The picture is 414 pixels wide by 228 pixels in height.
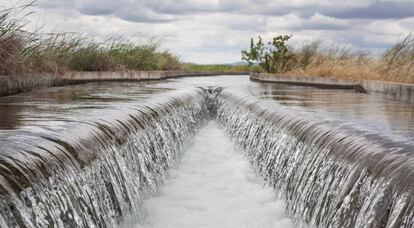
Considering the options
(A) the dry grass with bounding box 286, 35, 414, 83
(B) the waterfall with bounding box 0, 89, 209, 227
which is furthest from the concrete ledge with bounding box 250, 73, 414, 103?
(B) the waterfall with bounding box 0, 89, 209, 227

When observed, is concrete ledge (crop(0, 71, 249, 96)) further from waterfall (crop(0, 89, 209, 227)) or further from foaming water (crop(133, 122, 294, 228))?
foaming water (crop(133, 122, 294, 228))

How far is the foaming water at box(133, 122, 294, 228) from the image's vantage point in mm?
5332

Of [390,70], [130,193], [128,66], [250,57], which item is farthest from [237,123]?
[250,57]

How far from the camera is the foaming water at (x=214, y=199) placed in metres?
5.33

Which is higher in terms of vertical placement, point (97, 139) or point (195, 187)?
point (97, 139)

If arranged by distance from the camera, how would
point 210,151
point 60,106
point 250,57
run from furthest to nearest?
point 250,57 → point 210,151 → point 60,106

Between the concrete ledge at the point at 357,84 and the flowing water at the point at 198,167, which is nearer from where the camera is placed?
the flowing water at the point at 198,167

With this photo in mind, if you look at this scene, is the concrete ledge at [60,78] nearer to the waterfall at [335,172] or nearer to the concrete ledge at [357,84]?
the concrete ledge at [357,84]

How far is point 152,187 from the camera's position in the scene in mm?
6207

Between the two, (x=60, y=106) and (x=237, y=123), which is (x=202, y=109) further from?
(x=60, y=106)

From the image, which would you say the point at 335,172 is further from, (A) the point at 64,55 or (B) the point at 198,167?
(A) the point at 64,55

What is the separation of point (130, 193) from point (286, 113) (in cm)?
243

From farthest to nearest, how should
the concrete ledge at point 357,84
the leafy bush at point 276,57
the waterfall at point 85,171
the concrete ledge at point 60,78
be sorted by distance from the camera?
the leafy bush at point 276,57 → the concrete ledge at point 357,84 → the concrete ledge at point 60,78 → the waterfall at point 85,171

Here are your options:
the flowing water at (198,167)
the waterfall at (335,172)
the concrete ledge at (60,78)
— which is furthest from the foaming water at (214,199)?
the concrete ledge at (60,78)
